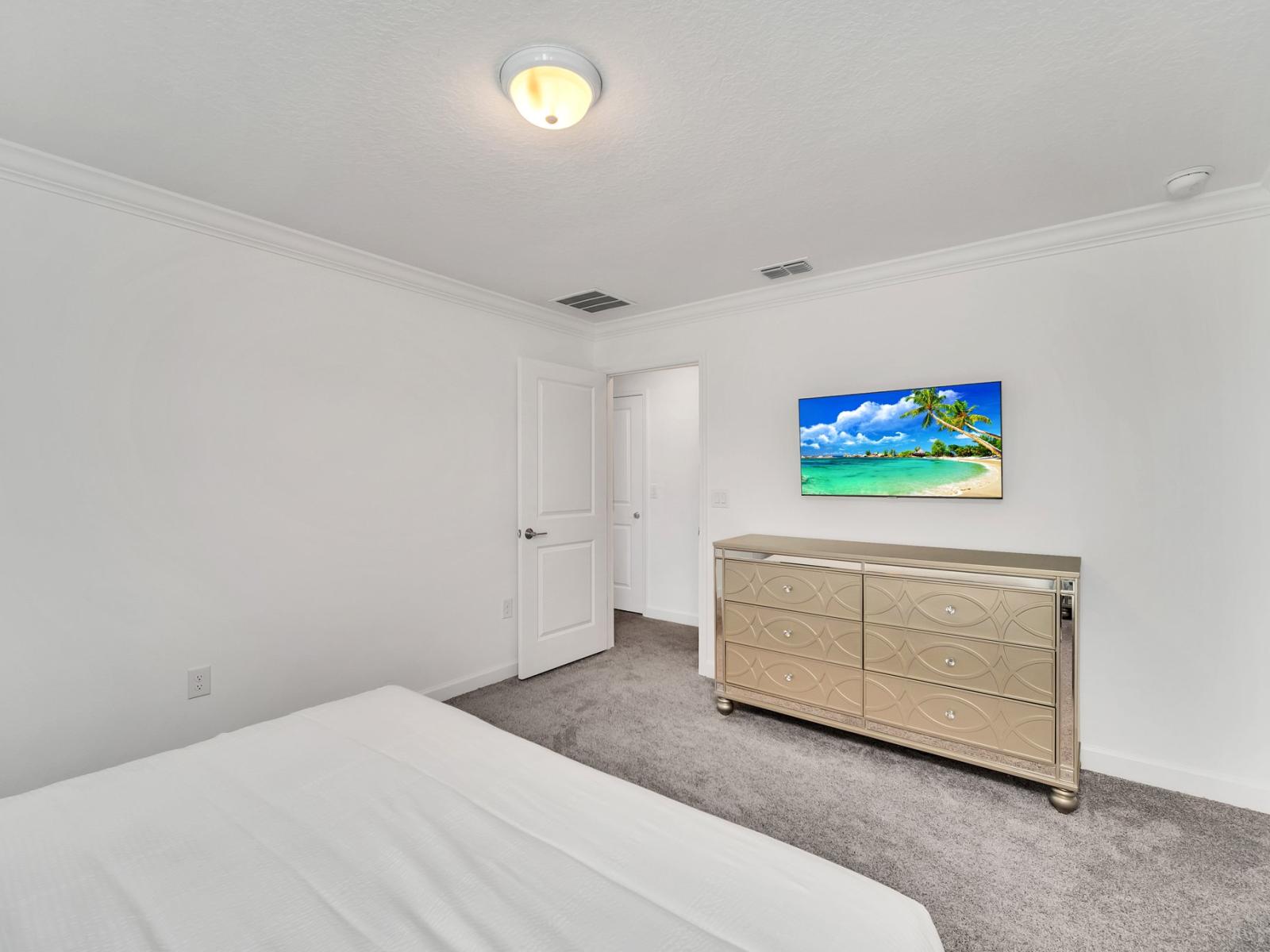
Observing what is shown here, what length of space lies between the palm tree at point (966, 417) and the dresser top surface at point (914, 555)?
0.60 metres

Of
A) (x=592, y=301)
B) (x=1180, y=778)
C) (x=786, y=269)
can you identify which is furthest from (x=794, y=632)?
(x=592, y=301)

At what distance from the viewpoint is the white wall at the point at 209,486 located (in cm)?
212

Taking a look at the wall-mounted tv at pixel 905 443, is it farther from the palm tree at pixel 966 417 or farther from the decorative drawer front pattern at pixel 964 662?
the decorative drawer front pattern at pixel 964 662

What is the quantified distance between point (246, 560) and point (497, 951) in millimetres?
2352

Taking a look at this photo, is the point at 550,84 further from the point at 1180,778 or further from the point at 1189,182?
the point at 1180,778

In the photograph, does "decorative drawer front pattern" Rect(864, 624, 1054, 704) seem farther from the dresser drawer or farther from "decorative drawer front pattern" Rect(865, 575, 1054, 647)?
the dresser drawer

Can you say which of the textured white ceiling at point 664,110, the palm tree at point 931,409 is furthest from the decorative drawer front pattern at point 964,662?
the textured white ceiling at point 664,110

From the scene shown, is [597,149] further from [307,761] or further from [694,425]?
[694,425]

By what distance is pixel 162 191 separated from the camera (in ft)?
7.72

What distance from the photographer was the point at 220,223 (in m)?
2.52

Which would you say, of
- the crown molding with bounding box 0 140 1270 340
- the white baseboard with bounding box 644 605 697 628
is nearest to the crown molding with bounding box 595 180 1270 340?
the crown molding with bounding box 0 140 1270 340

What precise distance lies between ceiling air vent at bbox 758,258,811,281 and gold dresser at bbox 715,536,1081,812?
1.53m

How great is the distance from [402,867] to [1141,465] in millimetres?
3144

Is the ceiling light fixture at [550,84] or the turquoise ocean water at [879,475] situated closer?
the ceiling light fixture at [550,84]
